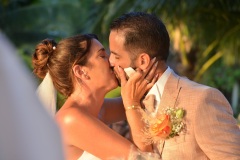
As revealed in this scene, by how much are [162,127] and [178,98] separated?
0.24m

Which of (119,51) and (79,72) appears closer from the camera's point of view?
(119,51)

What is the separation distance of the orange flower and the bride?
138 mm

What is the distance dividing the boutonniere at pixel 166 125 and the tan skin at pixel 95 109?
11 centimetres

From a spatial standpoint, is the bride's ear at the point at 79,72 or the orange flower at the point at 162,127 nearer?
the orange flower at the point at 162,127

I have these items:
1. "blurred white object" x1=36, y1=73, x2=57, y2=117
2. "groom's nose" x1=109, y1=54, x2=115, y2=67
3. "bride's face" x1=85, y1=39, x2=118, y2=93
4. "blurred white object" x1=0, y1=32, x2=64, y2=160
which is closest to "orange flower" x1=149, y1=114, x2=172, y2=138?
"groom's nose" x1=109, y1=54, x2=115, y2=67

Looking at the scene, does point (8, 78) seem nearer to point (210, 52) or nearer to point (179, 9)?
point (179, 9)

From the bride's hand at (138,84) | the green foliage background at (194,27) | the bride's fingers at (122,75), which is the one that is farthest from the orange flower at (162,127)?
the green foliage background at (194,27)

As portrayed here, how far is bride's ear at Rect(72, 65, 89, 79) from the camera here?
4.11m

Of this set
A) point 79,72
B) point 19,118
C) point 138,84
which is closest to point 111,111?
point 79,72

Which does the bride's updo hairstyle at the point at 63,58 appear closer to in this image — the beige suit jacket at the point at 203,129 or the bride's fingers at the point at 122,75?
the bride's fingers at the point at 122,75

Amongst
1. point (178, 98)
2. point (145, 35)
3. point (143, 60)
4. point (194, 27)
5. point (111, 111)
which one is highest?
point (145, 35)

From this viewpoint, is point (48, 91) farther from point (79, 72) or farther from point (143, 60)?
point (143, 60)

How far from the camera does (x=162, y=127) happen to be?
134 inches

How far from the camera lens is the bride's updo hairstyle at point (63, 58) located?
13.4 feet
